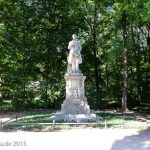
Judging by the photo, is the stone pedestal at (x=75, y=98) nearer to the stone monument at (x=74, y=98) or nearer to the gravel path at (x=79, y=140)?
the stone monument at (x=74, y=98)

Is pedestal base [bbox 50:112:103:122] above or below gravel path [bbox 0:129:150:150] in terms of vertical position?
above

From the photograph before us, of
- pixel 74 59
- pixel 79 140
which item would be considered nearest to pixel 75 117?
pixel 74 59

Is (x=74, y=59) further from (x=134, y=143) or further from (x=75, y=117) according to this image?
(x=134, y=143)

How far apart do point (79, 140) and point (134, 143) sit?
1969 millimetres

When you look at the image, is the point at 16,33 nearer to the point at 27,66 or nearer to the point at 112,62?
the point at 27,66

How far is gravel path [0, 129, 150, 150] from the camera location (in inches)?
443

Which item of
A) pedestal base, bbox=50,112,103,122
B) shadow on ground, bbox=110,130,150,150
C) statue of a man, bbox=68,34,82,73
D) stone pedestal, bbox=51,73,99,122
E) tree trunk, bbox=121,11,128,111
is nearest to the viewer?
shadow on ground, bbox=110,130,150,150

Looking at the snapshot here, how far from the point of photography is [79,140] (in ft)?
40.9

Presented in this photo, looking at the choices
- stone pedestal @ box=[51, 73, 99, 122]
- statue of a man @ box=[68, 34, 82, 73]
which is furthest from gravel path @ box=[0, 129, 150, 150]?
statue of a man @ box=[68, 34, 82, 73]

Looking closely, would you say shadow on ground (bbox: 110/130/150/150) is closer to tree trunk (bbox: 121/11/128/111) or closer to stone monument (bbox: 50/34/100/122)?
stone monument (bbox: 50/34/100/122)

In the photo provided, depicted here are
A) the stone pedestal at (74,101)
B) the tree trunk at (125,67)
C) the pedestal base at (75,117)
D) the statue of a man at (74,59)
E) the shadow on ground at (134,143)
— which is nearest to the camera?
the shadow on ground at (134,143)

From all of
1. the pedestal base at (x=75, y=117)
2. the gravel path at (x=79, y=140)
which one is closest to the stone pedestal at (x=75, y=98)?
the pedestal base at (x=75, y=117)

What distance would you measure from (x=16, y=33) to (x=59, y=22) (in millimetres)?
4049

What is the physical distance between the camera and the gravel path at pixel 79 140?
36.9 ft
